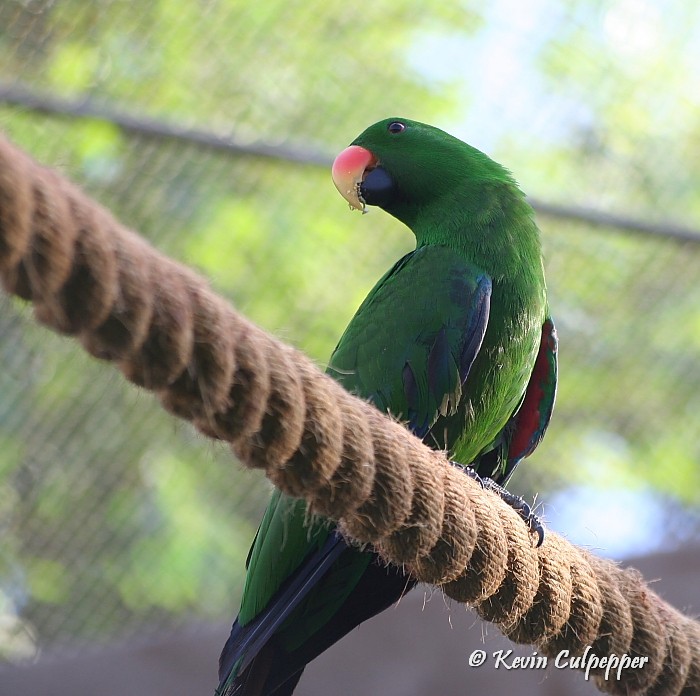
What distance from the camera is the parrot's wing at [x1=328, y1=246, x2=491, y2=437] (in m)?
1.82

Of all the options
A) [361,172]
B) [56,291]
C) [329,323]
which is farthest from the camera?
[329,323]

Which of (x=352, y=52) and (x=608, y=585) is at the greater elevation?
(x=352, y=52)

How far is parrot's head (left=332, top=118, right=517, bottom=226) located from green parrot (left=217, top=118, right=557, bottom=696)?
2 cm

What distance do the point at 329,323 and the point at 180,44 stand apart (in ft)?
3.23

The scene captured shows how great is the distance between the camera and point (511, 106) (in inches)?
120

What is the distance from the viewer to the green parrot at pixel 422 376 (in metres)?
1.68

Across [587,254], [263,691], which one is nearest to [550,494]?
[587,254]

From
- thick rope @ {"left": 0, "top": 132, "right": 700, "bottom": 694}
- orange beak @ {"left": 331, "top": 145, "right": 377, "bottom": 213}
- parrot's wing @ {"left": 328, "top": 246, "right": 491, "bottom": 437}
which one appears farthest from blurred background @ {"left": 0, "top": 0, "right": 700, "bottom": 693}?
thick rope @ {"left": 0, "top": 132, "right": 700, "bottom": 694}

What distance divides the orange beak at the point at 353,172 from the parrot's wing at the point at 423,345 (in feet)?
1.53

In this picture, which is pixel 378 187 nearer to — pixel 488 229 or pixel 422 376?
pixel 488 229

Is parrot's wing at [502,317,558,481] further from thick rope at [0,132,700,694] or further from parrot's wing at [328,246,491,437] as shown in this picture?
thick rope at [0,132,700,694]

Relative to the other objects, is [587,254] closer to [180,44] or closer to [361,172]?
[361,172]

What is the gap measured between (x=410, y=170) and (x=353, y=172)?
0.52 ft

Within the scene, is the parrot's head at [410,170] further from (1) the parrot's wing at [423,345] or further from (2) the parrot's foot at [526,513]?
(2) the parrot's foot at [526,513]
